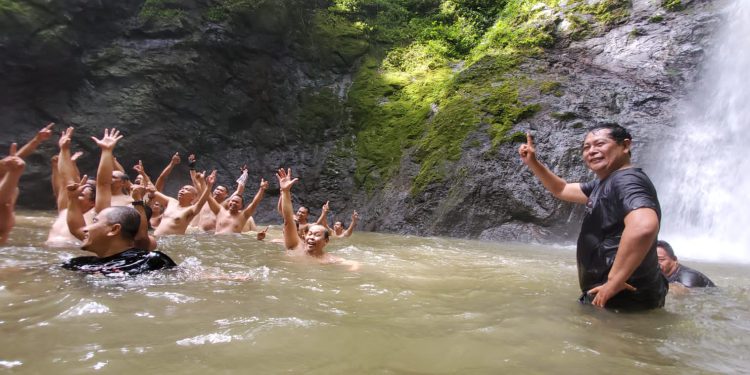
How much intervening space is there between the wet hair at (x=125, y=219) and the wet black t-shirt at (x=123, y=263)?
0.14 m

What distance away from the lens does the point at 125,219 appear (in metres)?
3.38

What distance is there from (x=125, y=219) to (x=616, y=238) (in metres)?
3.35

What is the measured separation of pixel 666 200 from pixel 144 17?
13574mm

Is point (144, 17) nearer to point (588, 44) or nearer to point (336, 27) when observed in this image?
point (336, 27)

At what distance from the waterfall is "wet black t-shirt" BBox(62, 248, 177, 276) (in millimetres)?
7692

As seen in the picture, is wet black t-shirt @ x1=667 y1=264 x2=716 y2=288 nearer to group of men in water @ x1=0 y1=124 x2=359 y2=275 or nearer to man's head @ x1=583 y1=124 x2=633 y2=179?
man's head @ x1=583 y1=124 x2=633 y2=179

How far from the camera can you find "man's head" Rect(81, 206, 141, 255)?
10.8ft

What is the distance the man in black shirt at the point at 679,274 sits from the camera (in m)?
4.02

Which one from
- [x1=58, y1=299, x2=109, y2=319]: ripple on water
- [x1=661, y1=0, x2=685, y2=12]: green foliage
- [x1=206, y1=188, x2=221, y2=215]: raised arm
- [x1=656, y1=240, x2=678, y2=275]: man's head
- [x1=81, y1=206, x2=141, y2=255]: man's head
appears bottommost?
[x1=58, y1=299, x2=109, y2=319]: ripple on water

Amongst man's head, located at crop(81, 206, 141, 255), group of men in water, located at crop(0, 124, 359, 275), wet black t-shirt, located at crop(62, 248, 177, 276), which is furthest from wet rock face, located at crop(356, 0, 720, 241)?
man's head, located at crop(81, 206, 141, 255)

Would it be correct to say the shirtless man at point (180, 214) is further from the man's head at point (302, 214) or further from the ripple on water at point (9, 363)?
the ripple on water at point (9, 363)

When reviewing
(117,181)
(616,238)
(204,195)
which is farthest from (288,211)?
(616,238)

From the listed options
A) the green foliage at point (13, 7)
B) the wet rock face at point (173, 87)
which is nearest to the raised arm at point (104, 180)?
the wet rock face at point (173, 87)

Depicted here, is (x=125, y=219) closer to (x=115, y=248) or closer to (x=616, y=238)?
(x=115, y=248)
